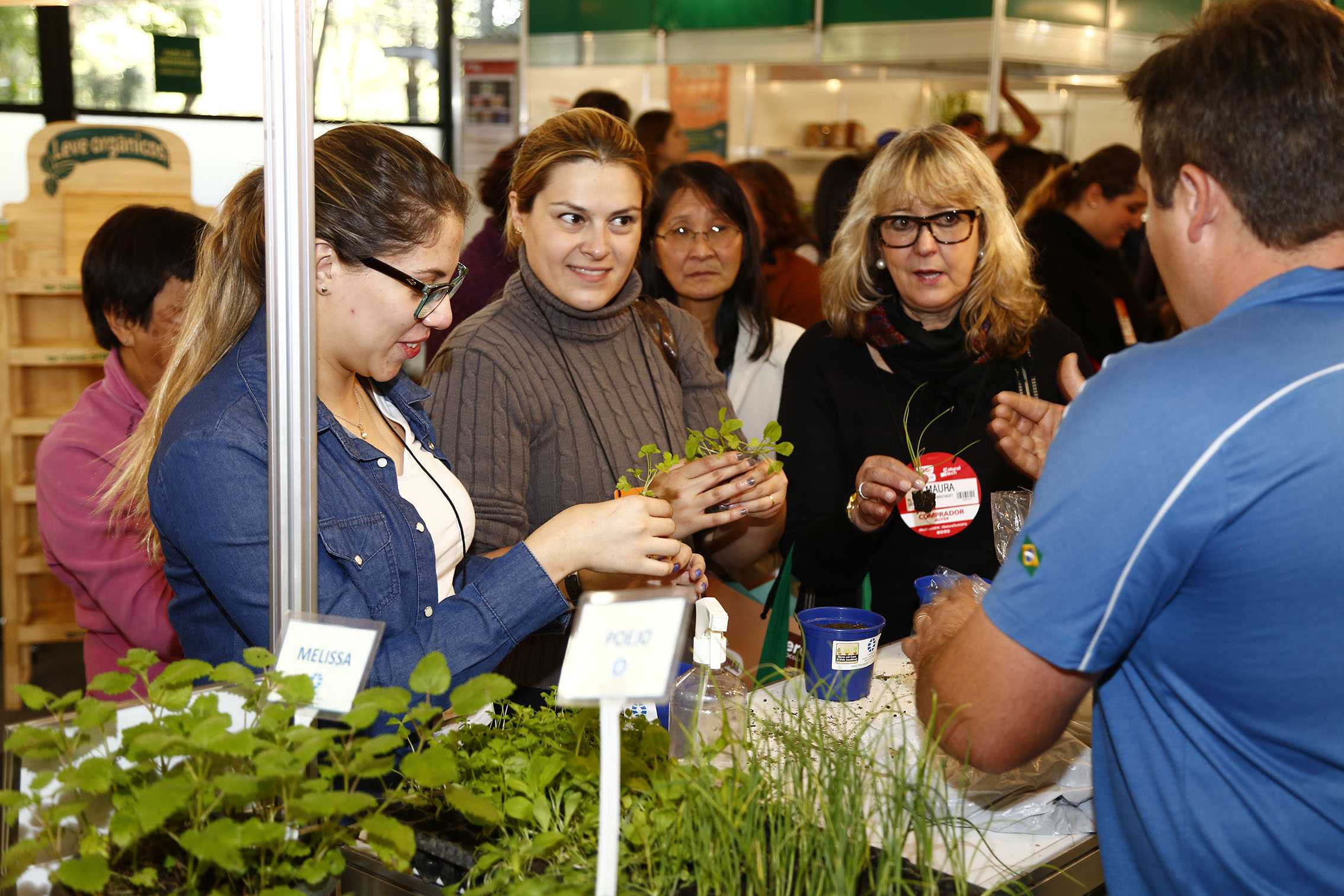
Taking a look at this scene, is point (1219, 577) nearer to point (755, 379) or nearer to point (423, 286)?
point (423, 286)

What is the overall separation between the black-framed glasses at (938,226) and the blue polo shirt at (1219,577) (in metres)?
1.50

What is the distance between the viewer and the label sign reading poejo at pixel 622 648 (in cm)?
92

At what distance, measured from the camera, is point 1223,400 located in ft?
3.32

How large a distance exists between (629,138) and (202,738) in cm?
174

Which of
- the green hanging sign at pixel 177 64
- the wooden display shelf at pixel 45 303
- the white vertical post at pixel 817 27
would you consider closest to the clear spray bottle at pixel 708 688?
the wooden display shelf at pixel 45 303

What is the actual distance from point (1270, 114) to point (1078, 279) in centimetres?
346

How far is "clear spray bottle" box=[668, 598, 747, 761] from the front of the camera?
143 cm

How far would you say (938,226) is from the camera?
2.58m

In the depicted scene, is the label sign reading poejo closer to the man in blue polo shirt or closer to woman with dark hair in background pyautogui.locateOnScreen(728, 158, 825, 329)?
the man in blue polo shirt

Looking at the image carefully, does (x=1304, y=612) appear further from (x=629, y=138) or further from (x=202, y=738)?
(x=629, y=138)

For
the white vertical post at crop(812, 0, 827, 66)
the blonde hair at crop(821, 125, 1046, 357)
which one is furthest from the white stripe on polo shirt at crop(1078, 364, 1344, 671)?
the white vertical post at crop(812, 0, 827, 66)

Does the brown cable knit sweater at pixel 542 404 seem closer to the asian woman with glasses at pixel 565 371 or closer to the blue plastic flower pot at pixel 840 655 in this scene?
the asian woman with glasses at pixel 565 371

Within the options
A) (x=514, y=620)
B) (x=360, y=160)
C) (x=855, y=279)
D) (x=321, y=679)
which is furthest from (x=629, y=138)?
(x=321, y=679)

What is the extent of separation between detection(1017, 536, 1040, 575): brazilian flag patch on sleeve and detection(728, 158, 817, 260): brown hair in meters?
3.29
